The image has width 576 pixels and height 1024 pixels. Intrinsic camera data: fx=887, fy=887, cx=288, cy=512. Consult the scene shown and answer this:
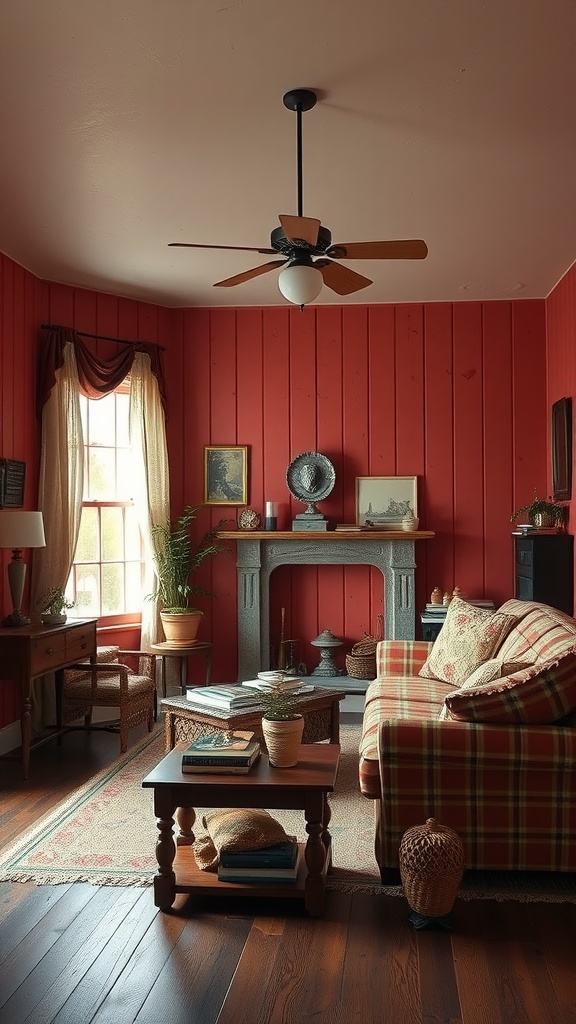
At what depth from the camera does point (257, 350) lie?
22.2 ft

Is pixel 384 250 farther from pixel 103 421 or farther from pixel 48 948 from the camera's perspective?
pixel 103 421

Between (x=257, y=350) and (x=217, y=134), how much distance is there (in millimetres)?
3035

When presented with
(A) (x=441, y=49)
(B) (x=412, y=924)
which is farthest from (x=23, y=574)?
(A) (x=441, y=49)

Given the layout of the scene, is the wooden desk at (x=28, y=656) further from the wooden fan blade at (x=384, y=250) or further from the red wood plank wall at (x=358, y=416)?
the wooden fan blade at (x=384, y=250)

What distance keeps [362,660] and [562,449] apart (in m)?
2.03

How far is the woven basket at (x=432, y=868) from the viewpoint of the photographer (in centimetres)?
287

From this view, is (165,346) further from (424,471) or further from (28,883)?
(28,883)

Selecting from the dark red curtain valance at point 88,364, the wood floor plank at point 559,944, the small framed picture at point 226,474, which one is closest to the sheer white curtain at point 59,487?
the dark red curtain valance at point 88,364

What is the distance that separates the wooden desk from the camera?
4707 millimetres

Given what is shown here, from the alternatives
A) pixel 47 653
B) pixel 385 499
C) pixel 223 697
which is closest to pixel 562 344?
pixel 385 499

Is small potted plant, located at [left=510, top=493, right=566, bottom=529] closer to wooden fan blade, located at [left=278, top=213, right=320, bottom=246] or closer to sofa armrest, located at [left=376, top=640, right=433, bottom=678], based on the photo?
sofa armrest, located at [left=376, top=640, right=433, bottom=678]

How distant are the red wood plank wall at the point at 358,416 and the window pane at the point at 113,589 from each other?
2.14 feet

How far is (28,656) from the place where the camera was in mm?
4715

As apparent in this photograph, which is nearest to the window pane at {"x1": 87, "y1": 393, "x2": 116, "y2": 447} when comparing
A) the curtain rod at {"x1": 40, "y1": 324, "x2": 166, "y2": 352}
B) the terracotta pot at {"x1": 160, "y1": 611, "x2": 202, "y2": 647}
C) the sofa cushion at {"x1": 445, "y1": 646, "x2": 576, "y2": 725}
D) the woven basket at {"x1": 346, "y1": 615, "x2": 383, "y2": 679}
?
the curtain rod at {"x1": 40, "y1": 324, "x2": 166, "y2": 352}
